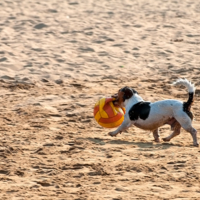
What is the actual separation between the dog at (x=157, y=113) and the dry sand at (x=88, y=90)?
0.24 meters

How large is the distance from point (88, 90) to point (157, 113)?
3.34 m

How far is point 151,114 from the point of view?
8008 millimetres

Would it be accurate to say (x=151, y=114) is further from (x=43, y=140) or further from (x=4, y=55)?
(x=4, y=55)

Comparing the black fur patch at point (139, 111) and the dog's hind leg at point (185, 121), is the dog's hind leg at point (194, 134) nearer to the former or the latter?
the dog's hind leg at point (185, 121)

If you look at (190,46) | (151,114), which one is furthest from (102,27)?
(151,114)

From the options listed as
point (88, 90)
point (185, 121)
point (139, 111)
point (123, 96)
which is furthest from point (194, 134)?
point (88, 90)

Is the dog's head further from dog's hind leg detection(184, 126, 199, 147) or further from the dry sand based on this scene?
dog's hind leg detection(184, 126, 199, 147)

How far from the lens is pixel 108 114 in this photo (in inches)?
324

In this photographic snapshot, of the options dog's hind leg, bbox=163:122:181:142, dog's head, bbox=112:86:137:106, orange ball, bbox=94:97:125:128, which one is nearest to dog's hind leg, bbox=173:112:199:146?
dog's hind leg, bbox=163:122:181:142

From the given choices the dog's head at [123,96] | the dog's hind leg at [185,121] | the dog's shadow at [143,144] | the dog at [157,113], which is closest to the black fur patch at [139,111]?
the dog at [157,113]

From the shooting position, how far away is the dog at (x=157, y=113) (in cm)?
780

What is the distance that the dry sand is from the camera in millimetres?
6328

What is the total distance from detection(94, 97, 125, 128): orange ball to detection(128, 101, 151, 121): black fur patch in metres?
0.25

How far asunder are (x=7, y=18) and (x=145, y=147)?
9646 millimetres
